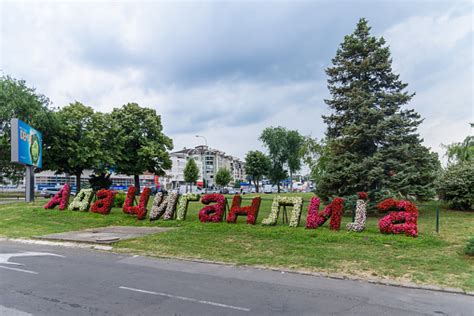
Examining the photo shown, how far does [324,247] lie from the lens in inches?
433

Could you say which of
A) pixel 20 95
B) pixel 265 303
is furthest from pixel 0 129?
pixel 265 303

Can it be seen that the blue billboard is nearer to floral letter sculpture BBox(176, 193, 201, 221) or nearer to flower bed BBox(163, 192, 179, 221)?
flower bed BBox(163, 192, 179, 221)

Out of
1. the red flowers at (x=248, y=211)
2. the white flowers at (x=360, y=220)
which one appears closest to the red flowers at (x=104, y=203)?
the red flowers at (x=248, y=211)

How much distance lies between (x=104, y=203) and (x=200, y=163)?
108m

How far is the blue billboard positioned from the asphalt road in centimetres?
1685

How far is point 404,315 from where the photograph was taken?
5445 millimetres

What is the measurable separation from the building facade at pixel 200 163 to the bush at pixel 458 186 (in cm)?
8120

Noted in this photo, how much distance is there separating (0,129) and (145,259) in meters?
30.4

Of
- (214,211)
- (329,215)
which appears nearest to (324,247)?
(329,215)

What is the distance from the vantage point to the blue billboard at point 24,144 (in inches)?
900

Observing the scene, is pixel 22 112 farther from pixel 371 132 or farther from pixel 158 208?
pixel 371 132

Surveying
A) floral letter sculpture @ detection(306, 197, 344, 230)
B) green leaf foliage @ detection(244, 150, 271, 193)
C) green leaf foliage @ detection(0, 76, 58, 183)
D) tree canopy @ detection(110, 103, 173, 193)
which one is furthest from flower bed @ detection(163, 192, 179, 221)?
green leaf foliage @ detection(244, 150, 271, 193)

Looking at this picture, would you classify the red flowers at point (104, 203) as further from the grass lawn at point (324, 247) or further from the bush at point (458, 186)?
the bush at point (458, 186)

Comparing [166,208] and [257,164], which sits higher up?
[257,164]
